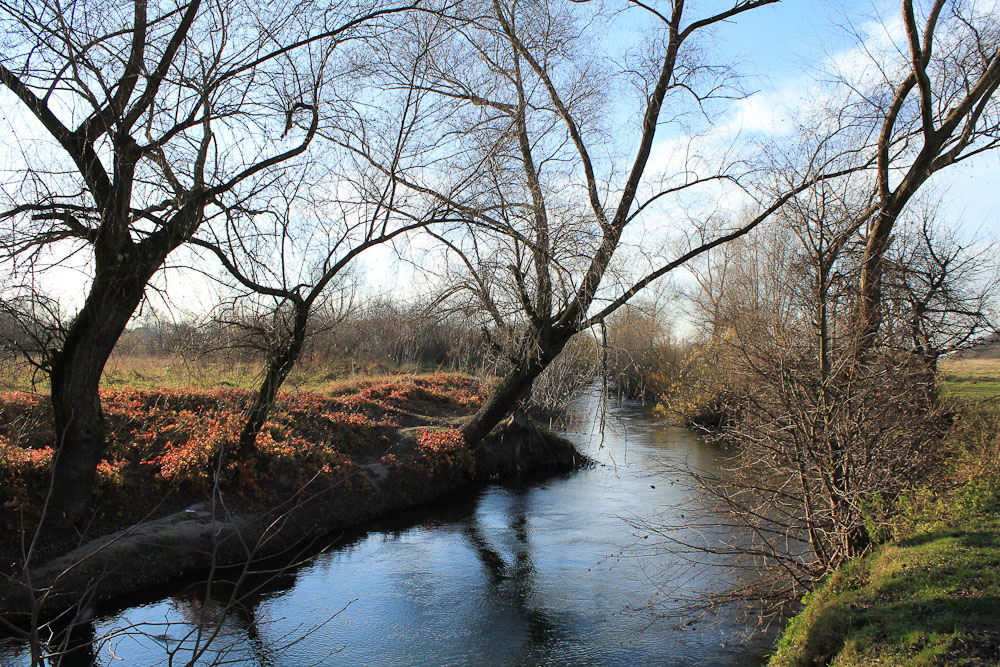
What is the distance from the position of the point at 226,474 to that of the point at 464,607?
4727mm

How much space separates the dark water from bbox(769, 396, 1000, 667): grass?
1.23m

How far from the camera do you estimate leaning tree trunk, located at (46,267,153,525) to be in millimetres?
8289

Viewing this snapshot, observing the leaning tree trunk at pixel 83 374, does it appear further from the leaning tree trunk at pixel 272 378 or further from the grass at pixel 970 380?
the grass at pixel 970 380

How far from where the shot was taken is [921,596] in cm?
544

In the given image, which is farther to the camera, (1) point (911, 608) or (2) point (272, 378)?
(2) point (272, 378)

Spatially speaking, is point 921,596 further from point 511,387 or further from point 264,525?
point 511,387

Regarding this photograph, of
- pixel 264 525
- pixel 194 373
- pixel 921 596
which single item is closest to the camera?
pixel 921 596

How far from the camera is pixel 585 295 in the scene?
11328 mm

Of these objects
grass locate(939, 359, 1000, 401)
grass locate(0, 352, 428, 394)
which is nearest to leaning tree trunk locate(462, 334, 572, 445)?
grass locate(0, 352, 428, 394)

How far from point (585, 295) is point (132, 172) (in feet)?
21.9

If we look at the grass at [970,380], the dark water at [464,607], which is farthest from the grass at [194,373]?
the grass at [970,380]

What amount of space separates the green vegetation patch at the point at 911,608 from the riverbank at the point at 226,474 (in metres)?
4.45

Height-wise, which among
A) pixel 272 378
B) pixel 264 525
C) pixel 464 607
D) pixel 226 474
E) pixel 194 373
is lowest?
pixel 464 607

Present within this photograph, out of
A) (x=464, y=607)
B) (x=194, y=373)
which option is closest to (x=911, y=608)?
(x=464, y=607)
